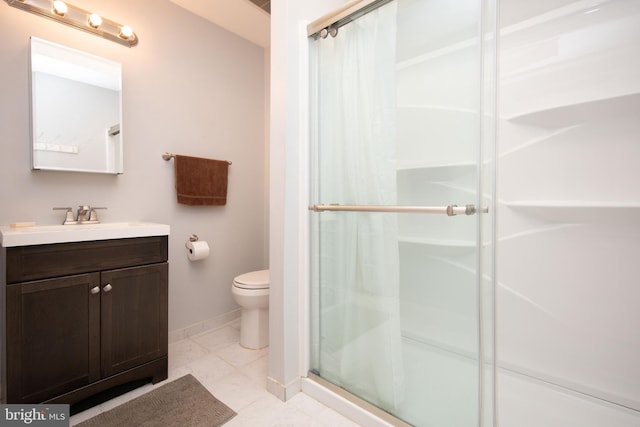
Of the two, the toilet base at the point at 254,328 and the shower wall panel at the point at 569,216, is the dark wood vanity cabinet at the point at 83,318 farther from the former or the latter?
the shower wall panel at the point at 569,216

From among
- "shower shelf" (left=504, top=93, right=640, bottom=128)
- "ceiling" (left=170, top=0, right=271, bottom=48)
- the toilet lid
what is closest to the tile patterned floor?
the toilet lid

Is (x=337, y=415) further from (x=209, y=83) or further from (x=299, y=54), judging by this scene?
(x=209, y=83)

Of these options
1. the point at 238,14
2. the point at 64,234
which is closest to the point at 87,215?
the point at 64,234

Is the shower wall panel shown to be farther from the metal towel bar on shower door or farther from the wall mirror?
the wall mirror

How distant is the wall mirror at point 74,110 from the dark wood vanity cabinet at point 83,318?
0.62 meters

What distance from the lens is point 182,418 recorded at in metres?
1.45

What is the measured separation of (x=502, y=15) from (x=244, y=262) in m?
2.48

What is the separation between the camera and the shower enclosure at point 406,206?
114 cm

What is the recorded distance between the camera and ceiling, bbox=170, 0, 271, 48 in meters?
2.20

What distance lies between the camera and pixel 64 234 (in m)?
1.41

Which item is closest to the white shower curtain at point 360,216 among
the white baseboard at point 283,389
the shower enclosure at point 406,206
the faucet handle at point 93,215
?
the shower enclosure at point 406,206

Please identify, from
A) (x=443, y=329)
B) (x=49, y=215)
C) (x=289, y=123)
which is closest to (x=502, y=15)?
(x=289, y=123)

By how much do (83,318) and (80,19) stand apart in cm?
171

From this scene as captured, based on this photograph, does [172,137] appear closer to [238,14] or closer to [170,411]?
[238,14]
